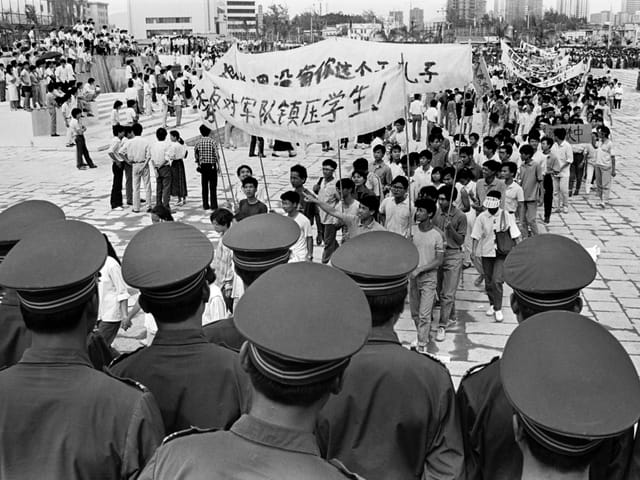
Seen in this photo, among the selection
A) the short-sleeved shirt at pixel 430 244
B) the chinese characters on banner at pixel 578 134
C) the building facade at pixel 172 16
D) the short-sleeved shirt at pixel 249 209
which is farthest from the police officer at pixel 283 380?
the building facade at pixel 172 16

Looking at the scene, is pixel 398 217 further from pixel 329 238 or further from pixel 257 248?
pixel 257 248

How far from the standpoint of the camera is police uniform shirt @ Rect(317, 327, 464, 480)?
2.62 m

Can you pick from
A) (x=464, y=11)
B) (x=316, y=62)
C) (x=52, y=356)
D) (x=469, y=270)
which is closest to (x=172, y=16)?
(x=464, y=11)

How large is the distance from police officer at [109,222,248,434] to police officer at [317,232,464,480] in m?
0.41

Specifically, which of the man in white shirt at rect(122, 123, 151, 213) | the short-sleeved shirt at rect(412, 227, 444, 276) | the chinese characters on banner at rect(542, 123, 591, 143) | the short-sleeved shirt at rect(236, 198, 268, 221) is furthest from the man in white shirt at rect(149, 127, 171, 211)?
the chinese characters on banner at rect(542, 123, 591, 143)

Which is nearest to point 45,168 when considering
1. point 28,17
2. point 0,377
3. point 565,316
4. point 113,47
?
point 0,377

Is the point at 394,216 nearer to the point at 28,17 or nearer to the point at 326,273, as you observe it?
the point at 326,273

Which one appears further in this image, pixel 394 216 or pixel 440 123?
Result: pixel 440 123

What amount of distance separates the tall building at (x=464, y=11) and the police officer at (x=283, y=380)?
10878 centimetres

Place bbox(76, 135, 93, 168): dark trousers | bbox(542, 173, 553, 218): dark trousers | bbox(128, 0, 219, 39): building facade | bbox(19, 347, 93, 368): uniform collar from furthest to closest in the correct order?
bbox(128, 0, 219, 39): building facade, bbox(76, 135, 93, 168): dark trousers, bbox(542, 173, 553, 218): dark trousers, bbox(19, 347, 93, 368): uniform collar

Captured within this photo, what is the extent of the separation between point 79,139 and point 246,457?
15653mm

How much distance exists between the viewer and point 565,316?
1.99 meters

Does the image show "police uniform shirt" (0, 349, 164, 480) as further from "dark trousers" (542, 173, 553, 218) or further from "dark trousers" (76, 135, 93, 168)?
"dark trousers" (76, 135, 93, 168)

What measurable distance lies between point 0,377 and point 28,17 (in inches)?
1852
